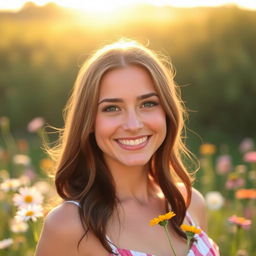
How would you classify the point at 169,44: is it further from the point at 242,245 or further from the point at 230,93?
the point at 242,245

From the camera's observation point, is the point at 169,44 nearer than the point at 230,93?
No

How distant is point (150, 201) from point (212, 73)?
5.32m

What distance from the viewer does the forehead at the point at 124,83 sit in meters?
1.90

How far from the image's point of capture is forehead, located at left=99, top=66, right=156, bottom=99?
6.24ft

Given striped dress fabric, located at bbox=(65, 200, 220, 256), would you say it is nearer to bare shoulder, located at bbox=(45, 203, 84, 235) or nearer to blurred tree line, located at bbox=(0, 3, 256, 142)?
bare shoulder, located at bbox=(45, 203, 84, 235)

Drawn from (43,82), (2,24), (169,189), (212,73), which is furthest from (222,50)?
(169,189)

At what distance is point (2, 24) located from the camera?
9578 mm

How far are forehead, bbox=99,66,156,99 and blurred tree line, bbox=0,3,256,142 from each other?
17.3 feet

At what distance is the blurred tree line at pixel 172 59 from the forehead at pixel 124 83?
5.27 m

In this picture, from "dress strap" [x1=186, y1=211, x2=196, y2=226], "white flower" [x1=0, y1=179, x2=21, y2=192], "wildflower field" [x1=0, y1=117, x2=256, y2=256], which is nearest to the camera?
"dress strap" [x1=186, y1=211, x2=196, y2=226]

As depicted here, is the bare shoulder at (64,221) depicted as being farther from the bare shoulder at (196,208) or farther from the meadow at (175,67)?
the meadow at (175,67)

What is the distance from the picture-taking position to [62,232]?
5.92ft

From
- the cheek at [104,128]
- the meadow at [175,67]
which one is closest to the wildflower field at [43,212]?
the cheek at [104,128]

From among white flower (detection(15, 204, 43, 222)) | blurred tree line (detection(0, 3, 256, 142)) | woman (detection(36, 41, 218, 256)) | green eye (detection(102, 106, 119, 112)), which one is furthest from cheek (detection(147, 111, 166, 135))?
blurred tree line (detection(0, 3, 256, 142))
